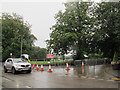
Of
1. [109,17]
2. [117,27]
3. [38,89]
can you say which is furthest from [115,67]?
[38,89]

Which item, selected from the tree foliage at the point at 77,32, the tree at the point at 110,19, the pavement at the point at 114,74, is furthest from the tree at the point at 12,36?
the pavement at the point at 114,74

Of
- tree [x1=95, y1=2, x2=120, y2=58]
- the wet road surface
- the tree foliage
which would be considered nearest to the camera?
the wet road surface

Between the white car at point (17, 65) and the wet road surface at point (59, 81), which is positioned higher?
the white car at point (17, 65)

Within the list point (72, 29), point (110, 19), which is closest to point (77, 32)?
point (72, 29)

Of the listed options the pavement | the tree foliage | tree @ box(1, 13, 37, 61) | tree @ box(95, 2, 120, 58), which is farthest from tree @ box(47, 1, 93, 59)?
tree @ box(1, 13, 37, 61)

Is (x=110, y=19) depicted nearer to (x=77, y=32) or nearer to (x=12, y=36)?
(x=77, y=32)

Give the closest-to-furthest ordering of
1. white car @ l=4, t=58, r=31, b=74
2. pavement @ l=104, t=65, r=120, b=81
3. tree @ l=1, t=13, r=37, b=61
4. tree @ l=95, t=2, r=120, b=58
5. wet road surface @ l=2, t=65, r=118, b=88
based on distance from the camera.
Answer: wet road surface @ l=2, t=65, r=118, b=88
pavement @ l=104, t=65, r=120, b=81
white car @ l=4, t=58, r=31, b=74
tree @ l=95, t=2, r=120, b=58
tree @ l=1, t=13, r=37, b=61

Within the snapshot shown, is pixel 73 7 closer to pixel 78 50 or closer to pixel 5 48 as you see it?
pixel 78 50

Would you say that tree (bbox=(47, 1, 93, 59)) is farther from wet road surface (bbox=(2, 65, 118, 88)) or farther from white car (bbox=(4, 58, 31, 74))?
wet road surface (bbox=(2, 65, 118, 88))

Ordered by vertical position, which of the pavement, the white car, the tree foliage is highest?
the tree foliage

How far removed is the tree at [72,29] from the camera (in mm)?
30656

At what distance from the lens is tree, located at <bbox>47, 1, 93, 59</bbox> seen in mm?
30656

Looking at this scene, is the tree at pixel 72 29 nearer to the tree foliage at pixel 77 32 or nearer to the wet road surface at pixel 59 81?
the tree foliage at pixel 77 32

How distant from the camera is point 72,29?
3203cm
